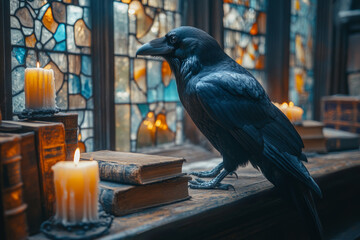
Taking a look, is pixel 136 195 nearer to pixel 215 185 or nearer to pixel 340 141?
pixel 215 185

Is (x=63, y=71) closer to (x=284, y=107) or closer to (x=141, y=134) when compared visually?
(x=141, y=134)

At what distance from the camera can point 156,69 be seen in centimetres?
217

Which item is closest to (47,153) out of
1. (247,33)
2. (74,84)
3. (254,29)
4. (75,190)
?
(75,190)

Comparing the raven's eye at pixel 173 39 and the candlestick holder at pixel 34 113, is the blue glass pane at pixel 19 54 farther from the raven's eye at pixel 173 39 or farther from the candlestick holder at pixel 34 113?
the raven's eye at pixel 173 39

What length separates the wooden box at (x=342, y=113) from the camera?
3014 millimetres

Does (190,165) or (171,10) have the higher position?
(171,10)

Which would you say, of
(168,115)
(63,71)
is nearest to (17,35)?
(63,71)

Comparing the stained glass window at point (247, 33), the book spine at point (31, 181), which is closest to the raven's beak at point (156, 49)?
the book spine at point (31, 181)

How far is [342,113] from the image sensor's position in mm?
3129

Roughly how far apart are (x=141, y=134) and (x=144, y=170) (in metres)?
0.93

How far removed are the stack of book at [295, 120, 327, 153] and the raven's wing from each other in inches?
35.1

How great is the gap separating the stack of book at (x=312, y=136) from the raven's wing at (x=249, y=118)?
89 centimetres

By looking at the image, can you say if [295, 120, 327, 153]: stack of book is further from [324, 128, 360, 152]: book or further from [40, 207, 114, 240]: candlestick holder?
[40, 207, 114, 240]: candlestick holder

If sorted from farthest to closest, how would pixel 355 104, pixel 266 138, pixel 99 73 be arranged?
1. pixel 355 104
2. pixel 99 73
3. pixel 266 138
